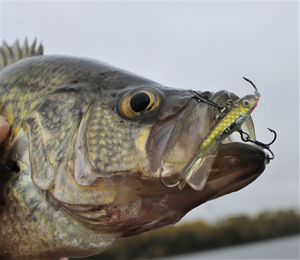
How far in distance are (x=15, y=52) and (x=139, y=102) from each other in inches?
74.7

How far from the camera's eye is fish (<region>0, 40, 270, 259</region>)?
1.21m

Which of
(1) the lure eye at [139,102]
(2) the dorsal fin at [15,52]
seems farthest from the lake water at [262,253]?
(1) the lure eye at [139,102]

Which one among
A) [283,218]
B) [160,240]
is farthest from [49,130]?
[283,218]

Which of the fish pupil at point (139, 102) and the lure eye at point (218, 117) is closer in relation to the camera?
the lure eye at point (218, 117)

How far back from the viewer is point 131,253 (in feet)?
134

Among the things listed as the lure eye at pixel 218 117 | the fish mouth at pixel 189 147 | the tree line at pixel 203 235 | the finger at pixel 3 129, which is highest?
the lure eye at pixel 218 117

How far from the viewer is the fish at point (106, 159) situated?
121 centimetres

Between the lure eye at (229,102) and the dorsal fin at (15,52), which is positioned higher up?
the lure eye at (229,102)

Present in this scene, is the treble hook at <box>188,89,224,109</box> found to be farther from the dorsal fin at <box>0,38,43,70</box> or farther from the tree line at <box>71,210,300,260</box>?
the tree line at <box>71,210,300,260</box>

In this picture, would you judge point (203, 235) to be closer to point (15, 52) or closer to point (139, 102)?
point (15, 52)

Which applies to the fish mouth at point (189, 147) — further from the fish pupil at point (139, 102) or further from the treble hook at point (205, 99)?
the fish pupil at point (139, 102)

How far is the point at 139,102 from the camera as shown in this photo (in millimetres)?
1473

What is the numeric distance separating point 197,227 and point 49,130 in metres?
55.0

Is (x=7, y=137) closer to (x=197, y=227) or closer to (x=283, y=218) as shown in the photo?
(x=197, y=227)
